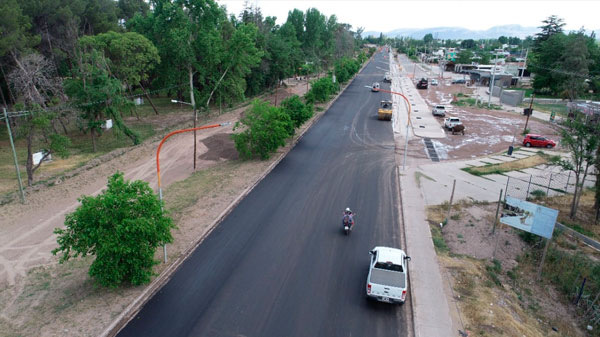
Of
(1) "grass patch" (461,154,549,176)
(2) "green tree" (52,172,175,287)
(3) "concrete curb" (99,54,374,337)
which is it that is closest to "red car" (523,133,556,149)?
(1) "grass patch" (461,154,549,176)

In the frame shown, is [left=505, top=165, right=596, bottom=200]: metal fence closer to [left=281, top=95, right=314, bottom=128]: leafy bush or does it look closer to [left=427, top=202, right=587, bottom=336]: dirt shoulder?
[left=427, top=202, right=587, bottom=336]: dirt shoulder

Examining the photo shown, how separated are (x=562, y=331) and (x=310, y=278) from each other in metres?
9.64

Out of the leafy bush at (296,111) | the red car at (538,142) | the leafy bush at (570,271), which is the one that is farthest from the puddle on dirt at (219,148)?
the red car at (538,142)

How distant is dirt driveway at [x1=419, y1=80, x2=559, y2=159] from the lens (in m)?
36.4

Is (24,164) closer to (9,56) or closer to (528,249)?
(9,56)

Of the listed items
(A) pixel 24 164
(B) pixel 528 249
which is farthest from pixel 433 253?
(A) pixel 24 164

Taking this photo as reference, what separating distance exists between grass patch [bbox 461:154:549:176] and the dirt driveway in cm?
267

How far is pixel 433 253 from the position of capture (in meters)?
17.9

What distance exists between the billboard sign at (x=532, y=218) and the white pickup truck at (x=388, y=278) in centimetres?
604

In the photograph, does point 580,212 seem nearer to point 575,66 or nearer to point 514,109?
point 514,109

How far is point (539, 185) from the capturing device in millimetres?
24078

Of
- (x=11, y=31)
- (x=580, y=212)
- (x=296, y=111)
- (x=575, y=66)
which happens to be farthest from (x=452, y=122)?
(x=11, y=31)

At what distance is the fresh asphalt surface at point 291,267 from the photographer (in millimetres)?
13211

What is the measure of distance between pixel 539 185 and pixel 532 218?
882 cm
